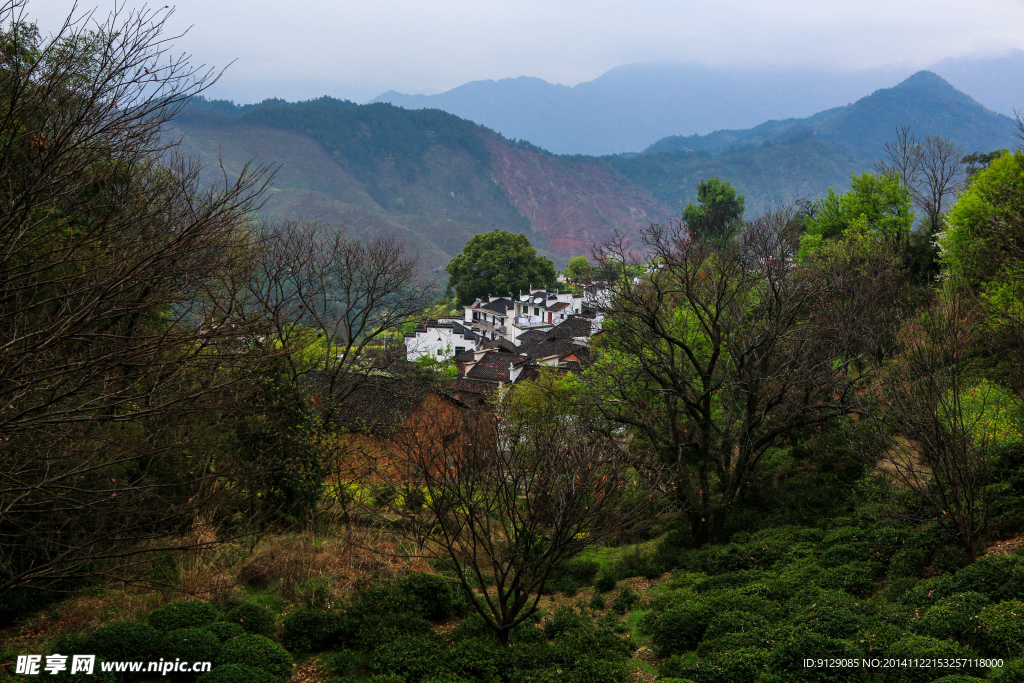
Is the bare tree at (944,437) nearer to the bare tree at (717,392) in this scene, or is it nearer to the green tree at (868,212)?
the bare tree at (717,392)

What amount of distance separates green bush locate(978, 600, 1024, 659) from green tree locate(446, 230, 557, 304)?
61970 mm

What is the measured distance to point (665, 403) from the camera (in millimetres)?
14969

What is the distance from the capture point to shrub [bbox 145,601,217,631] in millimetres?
7836

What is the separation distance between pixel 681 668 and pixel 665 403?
7483mm

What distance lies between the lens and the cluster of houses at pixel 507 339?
35625 millimetres

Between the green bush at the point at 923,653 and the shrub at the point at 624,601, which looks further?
the shrub at the point at 624,601

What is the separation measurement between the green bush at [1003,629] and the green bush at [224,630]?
29.4ft

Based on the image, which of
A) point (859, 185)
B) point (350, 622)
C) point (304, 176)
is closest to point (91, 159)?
point (350, 622)

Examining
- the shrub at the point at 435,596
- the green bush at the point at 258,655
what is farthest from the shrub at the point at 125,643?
the shrub at the point at 435,596

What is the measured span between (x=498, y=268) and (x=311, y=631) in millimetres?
61175

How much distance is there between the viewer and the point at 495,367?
3869 cm

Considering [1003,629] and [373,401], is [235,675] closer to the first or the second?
[1003,629]

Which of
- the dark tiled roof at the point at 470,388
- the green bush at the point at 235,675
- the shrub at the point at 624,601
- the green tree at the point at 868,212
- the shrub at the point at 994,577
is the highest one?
the green tree at the point at 868,212

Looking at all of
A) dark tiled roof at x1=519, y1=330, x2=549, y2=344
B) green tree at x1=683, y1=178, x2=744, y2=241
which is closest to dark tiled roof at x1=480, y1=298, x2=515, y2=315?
dark tiled roof at x1=519, y1=330, x2=549, y2=344
